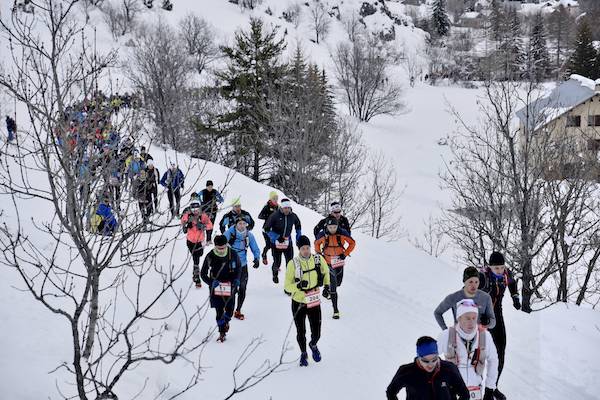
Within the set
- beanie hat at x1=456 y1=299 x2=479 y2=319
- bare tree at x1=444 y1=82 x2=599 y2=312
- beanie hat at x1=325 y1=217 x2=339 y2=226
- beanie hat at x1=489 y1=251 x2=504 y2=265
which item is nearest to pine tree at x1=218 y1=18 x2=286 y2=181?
bare tree at x1=444 y1=82 x2=599 y2=312

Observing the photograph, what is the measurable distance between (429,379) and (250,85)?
79.6 feet

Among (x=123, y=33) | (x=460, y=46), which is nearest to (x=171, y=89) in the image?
(x=123, y=33)

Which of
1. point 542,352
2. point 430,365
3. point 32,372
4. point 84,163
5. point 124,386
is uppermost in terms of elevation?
point 84,163

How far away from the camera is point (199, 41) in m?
60.9

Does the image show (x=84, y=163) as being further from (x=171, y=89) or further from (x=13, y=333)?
(x=171, y=89)

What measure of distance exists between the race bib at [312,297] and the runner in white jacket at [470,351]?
2.12 meters

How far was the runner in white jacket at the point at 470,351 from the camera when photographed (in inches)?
191

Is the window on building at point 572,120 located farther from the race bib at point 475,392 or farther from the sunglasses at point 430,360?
the sunglasses at point 430,360

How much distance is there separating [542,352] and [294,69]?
2340cm

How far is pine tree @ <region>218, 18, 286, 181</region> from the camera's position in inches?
1033

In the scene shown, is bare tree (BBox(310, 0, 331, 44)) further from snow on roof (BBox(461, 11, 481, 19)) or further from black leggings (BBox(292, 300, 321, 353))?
black leggings (BBox(292, 300, 321, 353))

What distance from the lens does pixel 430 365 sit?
414 centimetres

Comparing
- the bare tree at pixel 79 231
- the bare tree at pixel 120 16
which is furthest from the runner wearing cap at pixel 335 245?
the bare tree at pixel 120 16

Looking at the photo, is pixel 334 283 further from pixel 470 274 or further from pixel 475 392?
pixel 475 392
